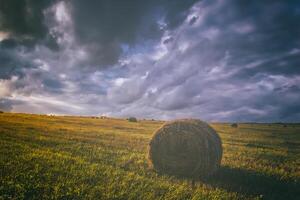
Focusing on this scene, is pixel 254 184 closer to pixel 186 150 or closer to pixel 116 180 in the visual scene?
pixel 186 150

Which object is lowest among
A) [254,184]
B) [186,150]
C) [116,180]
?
[254,184]

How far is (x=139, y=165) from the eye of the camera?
13.8 metres

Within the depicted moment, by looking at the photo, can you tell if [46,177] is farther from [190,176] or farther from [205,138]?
[205,138]

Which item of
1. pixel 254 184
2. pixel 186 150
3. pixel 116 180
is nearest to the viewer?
pixel 116 180

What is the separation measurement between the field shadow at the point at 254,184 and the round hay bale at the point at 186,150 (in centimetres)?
70

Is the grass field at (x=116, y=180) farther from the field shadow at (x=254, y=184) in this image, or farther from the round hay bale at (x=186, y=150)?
the round hay bale at (x=186, y=150)

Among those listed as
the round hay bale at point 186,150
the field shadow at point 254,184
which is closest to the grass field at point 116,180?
the field shadow at point 254,184

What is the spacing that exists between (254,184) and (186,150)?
3.16 m

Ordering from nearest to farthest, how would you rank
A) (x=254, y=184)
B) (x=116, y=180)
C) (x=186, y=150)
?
(x=116, y=180)
(x=254, y=184)
(x=186, y=150)

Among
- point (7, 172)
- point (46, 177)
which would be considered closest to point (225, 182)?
point (46, 177)

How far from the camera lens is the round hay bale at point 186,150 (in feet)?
42.9

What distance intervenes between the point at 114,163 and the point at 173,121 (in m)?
3.35

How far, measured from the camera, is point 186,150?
44.8 feet

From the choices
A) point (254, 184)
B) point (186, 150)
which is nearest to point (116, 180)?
Answer: point (186, 150)
